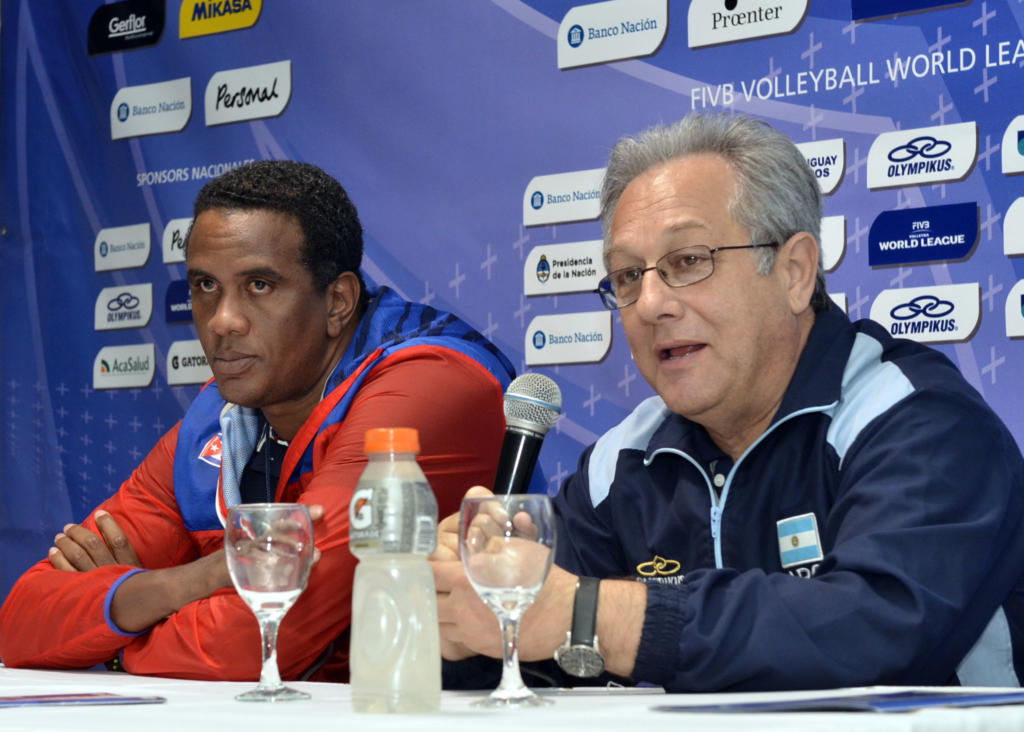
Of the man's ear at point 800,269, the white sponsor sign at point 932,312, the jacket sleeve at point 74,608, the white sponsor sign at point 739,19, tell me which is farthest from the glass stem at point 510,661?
the white sponsor sign at point 739,19

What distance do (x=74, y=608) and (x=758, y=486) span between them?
3.75 ft

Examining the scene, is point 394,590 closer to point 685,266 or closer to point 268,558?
point 268,558

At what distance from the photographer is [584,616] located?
138 centimetres

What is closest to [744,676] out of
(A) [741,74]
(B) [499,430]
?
(B) [499,430]

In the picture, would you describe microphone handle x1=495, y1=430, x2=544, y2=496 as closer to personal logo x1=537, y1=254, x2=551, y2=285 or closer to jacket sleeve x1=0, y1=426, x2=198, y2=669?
jacket sleeve x1=0, y1=426, x2=198, y2=669

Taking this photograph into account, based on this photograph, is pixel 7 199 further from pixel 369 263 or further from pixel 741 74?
pixel 741 74

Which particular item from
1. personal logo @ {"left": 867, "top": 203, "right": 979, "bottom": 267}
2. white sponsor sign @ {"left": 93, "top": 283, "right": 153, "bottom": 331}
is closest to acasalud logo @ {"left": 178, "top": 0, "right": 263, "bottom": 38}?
white sponsor sign @ {"left": 93, "top": 283, "right": 153, "bottom": 331}

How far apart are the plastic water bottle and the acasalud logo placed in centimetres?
271

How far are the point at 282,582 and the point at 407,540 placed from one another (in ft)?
0.77

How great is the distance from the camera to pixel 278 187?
247cm

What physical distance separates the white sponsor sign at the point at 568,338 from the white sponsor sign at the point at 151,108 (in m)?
1.37

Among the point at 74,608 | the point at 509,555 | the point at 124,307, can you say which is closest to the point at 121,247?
the point at 124,307

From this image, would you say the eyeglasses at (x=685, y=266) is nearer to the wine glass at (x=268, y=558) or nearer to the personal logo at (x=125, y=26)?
the wine glass at (x=268, y=558)

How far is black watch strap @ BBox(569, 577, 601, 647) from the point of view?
137 cm
